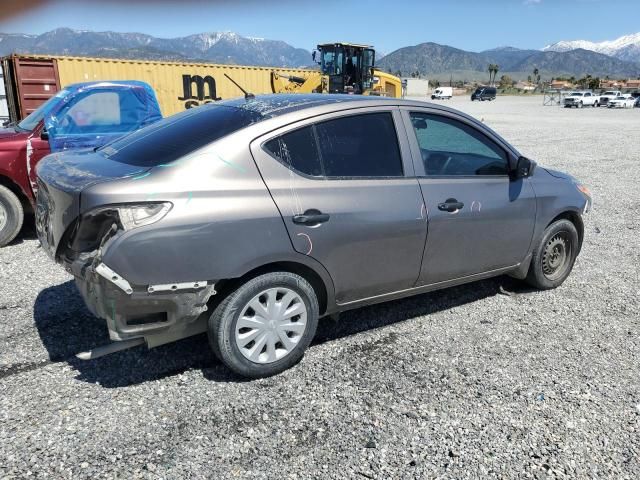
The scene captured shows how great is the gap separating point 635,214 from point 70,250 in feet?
26.3

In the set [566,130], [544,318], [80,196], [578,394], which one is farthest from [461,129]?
[566,130]

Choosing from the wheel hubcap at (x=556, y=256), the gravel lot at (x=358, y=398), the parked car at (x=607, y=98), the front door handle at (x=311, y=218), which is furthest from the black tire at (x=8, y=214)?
the parked car at (x=607, y=98)

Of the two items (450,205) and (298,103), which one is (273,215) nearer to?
(298,103)

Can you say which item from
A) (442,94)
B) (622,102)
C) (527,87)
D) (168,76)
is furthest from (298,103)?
(527,87)

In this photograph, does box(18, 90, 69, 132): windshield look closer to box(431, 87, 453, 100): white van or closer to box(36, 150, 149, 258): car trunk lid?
box(36, 150, 149, 258): car trunk lid

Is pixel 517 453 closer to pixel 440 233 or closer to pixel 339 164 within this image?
pixel 440 233

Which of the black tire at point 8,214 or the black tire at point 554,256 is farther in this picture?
the black tire at point 8,214

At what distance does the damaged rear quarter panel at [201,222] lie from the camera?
2748 mm

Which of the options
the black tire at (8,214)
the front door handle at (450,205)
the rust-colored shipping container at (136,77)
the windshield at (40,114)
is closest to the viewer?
the front door handle at (450,205)

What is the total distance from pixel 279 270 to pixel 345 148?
914mm

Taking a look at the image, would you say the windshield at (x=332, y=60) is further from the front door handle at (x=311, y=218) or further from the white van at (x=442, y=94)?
the white van at (x=442, y=94)

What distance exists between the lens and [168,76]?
16.8 m

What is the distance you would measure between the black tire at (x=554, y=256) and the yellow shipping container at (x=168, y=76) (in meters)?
14.0

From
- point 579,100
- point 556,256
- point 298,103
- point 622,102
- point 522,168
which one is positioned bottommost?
point 556,256
